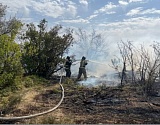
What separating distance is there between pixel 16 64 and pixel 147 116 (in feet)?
18.0

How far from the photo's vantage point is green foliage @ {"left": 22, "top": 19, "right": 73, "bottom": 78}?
53.6 ft

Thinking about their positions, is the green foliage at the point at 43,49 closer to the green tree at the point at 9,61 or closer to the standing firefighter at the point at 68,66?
the standing firefighter at the point at 68,66

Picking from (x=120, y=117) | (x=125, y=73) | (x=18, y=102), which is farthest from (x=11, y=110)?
(x=125, y=73)

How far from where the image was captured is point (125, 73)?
48.4 feet

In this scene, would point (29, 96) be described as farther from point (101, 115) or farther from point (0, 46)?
point (101, 115)

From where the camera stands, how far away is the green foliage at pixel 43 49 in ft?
53.6

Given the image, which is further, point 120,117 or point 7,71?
point 7,71

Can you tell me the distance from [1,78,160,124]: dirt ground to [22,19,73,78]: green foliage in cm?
462

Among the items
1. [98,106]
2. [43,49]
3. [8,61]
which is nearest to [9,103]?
[8,61]

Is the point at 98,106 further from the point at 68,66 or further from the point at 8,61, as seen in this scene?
the point at 68,66

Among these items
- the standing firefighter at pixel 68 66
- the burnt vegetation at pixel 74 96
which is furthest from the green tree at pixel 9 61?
the standing firefighter at pixel 68 66

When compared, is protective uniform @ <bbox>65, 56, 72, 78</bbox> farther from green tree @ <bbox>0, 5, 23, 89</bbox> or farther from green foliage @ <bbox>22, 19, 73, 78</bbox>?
green tree @ <bbox>0, 5, 23, 89</bbox>

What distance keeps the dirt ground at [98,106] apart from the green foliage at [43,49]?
182 inches

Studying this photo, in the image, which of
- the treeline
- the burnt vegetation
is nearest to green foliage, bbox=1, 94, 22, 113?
the burnt vegetation
